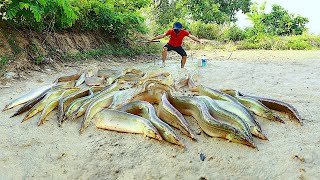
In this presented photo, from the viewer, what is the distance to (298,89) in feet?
15.9

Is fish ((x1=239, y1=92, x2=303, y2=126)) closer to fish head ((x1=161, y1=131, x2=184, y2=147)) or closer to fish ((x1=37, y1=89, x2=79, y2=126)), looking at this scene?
fish head ((x1=161, y1=131, x2=184, y2=147))

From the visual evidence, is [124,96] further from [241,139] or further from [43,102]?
[241,139]

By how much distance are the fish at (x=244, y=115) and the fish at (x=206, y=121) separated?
0.74 feet

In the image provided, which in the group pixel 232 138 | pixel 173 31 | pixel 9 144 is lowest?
pixel 9 144

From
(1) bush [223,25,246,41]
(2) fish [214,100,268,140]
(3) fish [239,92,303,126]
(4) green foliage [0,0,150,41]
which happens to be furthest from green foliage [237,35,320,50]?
(2) fish [214,100,268,140]

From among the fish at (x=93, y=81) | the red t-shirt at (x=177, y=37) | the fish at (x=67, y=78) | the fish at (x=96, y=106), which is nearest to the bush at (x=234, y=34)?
the red t-shirt at (x=177, y=37)

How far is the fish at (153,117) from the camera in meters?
2.80

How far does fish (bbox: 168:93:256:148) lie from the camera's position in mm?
2779

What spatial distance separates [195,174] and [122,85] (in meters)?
2.47

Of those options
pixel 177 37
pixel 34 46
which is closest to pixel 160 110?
pixel 34 46

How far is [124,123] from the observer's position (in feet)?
10.1

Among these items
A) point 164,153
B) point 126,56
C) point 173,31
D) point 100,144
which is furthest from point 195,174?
point 126,56

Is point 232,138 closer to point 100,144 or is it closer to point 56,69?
point 100,144

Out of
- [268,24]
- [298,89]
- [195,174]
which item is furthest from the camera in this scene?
[268,24]
